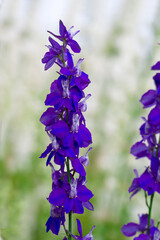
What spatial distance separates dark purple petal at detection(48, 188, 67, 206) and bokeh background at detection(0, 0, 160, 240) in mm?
614

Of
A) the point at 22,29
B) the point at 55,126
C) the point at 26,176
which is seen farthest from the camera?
the point at 26,176

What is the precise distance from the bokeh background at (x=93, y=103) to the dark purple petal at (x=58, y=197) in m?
0.61

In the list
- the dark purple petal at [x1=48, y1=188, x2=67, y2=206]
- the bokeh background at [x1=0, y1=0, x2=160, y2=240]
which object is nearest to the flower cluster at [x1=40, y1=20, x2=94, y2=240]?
the dark purple petal at [x1=48, y1=188, x2=67, y2=206]

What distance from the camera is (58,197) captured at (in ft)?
1.02

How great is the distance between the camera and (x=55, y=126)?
12.1 inches

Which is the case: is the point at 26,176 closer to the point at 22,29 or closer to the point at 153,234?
the point at 22,29

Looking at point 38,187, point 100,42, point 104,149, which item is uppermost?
point 100,42

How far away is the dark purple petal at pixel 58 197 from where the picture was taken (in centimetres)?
31

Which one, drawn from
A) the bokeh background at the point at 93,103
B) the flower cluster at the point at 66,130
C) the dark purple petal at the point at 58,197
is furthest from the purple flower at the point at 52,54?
the bokeh background at the point at 93,103

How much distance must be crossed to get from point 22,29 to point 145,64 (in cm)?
36

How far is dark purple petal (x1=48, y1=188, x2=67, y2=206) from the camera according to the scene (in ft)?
1.01

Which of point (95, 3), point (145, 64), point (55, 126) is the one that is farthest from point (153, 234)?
point (95, 3)

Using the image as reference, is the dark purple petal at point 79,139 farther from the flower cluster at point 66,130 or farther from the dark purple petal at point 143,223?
the dark purple petal at point 143,223

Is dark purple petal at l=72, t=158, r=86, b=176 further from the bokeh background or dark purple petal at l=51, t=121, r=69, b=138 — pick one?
the bokeh background
